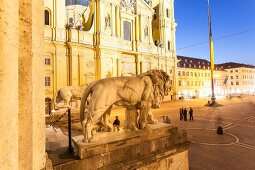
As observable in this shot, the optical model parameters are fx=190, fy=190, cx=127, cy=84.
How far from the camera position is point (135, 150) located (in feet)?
11.9

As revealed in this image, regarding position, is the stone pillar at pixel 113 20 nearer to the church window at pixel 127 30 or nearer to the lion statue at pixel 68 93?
the church window at pixel 127 30

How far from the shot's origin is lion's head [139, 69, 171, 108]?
13.9ft

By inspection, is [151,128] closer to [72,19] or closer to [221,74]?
[72,19]

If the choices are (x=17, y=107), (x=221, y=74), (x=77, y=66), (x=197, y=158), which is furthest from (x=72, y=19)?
(x=221, y=74)

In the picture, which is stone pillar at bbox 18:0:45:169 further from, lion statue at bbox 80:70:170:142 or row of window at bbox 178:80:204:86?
row of window at bbox 178:80:204:86

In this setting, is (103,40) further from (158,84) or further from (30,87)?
(30,87)

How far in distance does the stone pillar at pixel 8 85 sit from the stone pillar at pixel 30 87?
0.57 feet

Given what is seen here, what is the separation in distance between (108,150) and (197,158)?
16.8 ft

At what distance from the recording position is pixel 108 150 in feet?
10.8

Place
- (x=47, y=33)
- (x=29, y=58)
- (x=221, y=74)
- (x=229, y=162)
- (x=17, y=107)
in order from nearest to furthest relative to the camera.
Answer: (x=17, y=107) → (x=29, y=58) → (x=229, y=162) → (x=47, y=33) → (x=221, y=74)

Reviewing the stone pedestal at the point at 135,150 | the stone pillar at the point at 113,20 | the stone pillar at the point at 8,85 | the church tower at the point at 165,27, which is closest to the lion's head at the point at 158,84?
the stone pedestal at the point at 135,150

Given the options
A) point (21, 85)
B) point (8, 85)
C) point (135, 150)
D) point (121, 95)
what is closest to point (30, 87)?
point (21, 85)

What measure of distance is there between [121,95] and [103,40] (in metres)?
25.8

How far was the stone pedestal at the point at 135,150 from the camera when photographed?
10.2ft
